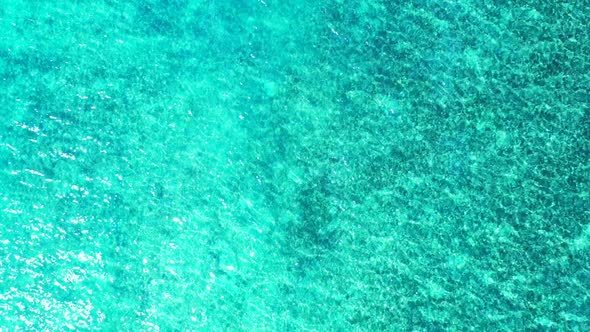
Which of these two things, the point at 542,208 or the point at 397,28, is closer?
the point at 542,208

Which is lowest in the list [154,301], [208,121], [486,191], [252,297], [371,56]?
[154,301]

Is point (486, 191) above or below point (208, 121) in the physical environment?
above

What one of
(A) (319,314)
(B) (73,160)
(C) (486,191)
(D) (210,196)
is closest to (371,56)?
(C) (486,191)

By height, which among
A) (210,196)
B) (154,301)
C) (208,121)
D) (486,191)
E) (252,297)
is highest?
(486,191)

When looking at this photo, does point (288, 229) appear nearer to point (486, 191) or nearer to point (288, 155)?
point (288, 155)

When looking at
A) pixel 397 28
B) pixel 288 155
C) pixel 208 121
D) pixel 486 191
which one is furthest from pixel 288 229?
pixel 397 28

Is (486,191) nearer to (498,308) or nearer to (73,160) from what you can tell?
(498,308)
